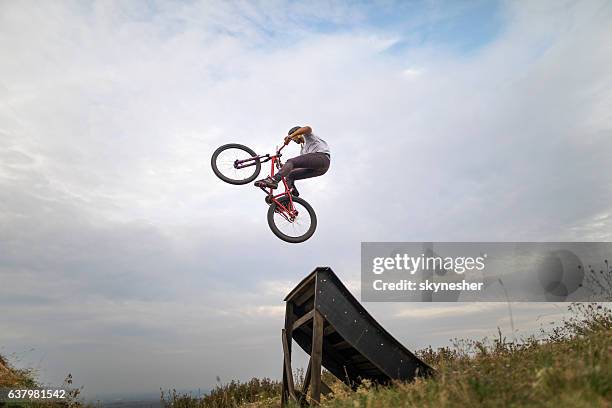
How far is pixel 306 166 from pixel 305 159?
15 cm

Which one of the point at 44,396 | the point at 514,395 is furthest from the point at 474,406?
the point at 44,396

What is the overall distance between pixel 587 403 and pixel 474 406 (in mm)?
885

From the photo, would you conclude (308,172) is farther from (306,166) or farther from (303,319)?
(303,319)

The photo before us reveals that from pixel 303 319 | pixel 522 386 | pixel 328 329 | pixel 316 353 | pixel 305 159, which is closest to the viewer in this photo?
pixel 522 386

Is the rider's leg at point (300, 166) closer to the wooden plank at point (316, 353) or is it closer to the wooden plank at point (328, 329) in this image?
the wooden plank at point (328, 329)

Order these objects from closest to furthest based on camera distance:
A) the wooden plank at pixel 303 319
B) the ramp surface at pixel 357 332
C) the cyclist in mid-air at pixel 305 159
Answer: the ramp surface at pixel 357 332 < the wooden plank at pixel 303 319 < the cyclist in mid-air at pixel 305 159

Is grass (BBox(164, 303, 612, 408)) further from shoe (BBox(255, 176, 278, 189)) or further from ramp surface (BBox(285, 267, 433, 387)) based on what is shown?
shoe (BBox(255, 176, 278, 189))

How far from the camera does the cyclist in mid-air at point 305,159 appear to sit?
9727mm

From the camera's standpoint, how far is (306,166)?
386 inches

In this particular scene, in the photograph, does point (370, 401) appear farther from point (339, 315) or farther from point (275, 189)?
point (275, 189)

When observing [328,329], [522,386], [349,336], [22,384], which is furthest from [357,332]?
[22,384]

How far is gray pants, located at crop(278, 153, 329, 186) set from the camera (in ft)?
31.9

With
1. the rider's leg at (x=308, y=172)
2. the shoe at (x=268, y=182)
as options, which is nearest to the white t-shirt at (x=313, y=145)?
the rider's leg at (x=308, y=172)

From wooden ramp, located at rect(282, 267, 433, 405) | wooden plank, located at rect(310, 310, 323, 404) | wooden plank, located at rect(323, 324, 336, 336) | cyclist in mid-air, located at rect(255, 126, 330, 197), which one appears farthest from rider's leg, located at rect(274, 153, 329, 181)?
wooden plank, located at rect(310, 310, 323, 404)
